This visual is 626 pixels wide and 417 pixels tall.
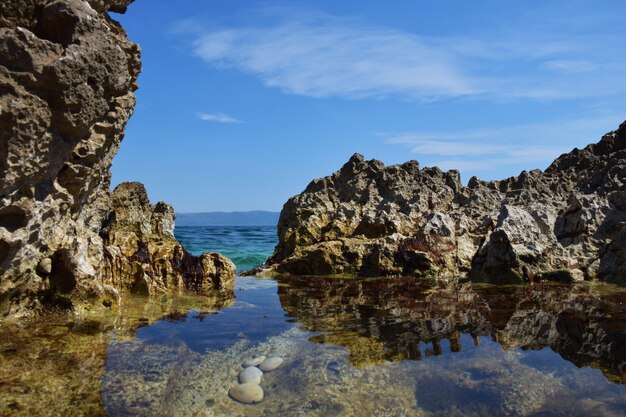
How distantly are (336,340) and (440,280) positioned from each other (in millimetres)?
8986

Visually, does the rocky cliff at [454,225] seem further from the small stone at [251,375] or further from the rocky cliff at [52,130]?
the small stone at [251,375]

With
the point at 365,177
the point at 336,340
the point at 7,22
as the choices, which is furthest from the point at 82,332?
the point at 365,177

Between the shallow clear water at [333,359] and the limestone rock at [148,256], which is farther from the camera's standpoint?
the limestone rock at [148,256]

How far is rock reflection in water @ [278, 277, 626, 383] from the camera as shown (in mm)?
7590

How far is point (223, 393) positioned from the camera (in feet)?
19.1

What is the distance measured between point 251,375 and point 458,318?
5.19 m

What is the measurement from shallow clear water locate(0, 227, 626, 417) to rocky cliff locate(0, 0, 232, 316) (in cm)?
86

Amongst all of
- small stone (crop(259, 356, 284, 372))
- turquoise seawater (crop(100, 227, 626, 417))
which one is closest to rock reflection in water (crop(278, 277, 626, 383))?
turquoise seawater (crop(100, 227, 626, 417))

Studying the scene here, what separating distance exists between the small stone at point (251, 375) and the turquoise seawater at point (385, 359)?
0.46ft

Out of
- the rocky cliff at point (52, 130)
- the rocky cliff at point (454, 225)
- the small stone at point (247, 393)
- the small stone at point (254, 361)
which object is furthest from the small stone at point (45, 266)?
the rocky cliff at point (454, 225)

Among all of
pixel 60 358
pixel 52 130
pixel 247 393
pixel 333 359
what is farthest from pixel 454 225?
pixel 60 358

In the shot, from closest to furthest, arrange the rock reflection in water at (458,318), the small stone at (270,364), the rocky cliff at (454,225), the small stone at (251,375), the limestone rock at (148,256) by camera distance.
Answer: the small stone at (251,375) → the small stone at (270,364) → the rock reflection in water at (458,318) → the limestone rock at (148,256) → the rocky cliff at (454,225)

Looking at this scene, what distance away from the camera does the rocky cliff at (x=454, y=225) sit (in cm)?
1614

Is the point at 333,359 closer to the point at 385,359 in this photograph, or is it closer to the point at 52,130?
the point at 385,359
